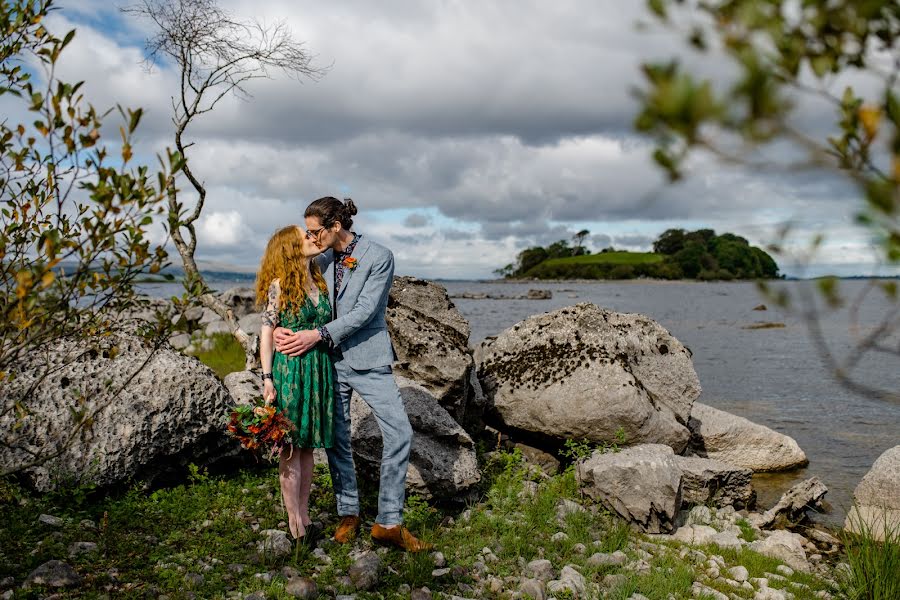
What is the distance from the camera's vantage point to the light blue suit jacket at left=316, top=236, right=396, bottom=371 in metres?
7.03

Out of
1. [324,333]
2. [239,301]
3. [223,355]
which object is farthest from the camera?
[239,301]

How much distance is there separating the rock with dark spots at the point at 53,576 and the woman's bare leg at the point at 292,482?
183cm

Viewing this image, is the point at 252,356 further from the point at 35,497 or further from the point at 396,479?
the point at 396,479

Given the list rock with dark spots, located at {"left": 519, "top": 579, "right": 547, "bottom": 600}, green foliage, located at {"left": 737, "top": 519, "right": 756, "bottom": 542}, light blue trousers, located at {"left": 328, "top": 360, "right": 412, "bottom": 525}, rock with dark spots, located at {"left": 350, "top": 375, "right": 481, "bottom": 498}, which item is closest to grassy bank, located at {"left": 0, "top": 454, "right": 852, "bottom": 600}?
rock with dark spots, located at {"left": 519, "top": 579, "right": 547, "bottom": 600}

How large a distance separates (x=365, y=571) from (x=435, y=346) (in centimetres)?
389

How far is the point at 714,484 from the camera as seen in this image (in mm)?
9695

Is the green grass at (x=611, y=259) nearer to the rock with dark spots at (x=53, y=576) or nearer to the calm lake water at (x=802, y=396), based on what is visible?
the calm lake water at (x=802, y=396)

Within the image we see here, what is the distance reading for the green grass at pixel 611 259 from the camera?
164 meters

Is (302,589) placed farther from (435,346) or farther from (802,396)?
(802,396)

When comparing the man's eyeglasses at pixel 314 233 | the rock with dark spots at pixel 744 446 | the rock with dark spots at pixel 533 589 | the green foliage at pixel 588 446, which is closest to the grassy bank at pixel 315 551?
the rock with dark spots at pixel 533 589

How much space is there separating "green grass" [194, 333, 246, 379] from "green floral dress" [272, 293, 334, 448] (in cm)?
877

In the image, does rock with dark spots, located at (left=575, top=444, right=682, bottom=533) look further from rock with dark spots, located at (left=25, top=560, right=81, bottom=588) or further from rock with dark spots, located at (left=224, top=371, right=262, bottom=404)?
rock with dark spots, located at (left=25, top=560, right=81, bottom=588)

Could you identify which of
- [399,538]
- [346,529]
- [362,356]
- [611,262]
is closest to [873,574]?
[399,538]

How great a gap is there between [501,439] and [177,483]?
4.56 m
